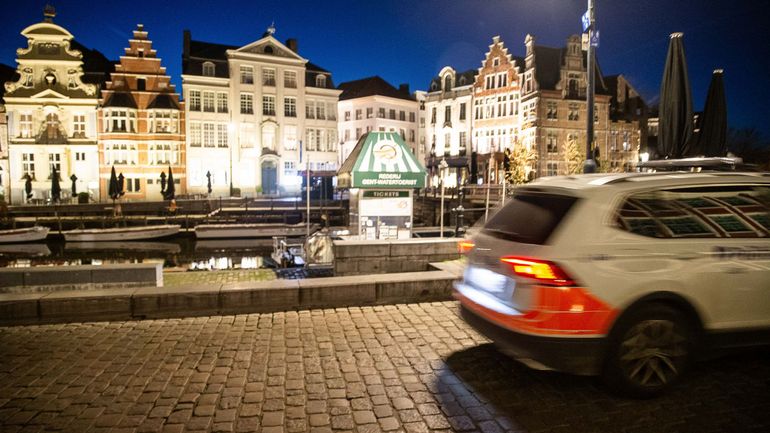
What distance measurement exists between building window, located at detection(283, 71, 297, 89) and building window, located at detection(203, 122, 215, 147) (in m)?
9.34

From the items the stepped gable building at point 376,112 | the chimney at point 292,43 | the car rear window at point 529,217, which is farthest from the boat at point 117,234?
the stepped gable building at point 376,112

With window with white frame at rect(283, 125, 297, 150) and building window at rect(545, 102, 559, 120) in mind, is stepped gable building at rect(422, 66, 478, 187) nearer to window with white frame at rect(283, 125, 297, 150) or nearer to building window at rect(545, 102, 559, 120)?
building window at rect(545, 102, 559, 120)

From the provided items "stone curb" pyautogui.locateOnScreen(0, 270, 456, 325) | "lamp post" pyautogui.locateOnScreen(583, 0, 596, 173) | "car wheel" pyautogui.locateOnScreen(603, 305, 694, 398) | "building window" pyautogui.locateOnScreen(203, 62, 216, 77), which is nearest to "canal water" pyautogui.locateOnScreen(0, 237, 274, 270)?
"lamp post" pyautogui.locateOnScreen(583, 0, 596, 173)

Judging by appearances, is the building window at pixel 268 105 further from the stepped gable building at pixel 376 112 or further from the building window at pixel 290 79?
the stepped gable building at pixel 376 112

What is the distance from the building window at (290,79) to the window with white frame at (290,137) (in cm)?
447

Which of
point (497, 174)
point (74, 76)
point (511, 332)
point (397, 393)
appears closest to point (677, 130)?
point (511, 332)

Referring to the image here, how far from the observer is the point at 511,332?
417 cm

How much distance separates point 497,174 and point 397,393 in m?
52.1

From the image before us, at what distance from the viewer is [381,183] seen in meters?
12.3

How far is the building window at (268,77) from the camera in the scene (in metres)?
52.2

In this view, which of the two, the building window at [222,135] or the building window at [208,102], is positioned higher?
the building window at [208,102]

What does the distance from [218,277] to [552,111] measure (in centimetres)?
4724

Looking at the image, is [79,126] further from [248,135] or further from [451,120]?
[451,120]

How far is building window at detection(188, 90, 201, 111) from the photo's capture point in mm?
49250
